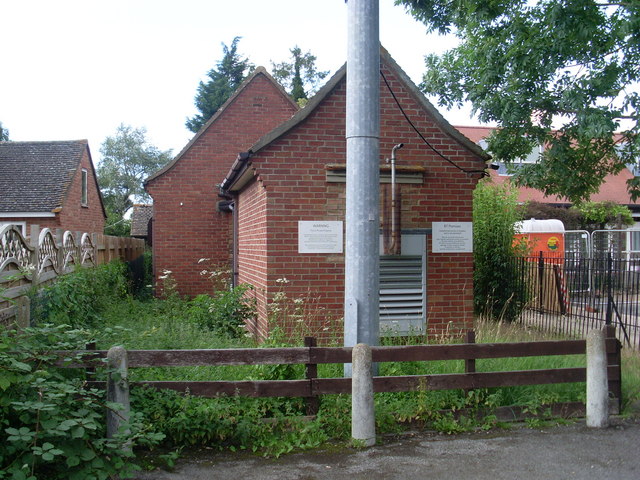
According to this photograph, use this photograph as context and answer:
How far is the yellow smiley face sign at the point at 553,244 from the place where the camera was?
59.1 ft

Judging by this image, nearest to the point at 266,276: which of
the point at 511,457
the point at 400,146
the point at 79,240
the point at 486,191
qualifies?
the point at 400,146

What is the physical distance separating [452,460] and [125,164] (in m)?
57.0

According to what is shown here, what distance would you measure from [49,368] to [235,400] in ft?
5.26

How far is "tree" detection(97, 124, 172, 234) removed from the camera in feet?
186

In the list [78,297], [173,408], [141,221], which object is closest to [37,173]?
[141,221]

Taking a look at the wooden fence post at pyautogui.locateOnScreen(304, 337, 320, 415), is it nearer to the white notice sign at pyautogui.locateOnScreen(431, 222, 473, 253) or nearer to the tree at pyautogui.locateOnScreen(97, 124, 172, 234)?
the white notice sign at pyautogui.locateOnScreen(431, 222, 473, 253)

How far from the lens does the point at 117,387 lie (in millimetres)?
4938

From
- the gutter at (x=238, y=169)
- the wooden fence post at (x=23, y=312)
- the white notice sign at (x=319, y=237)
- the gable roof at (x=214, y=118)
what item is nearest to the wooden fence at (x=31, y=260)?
the wooden fence post at (x=23, y=312)

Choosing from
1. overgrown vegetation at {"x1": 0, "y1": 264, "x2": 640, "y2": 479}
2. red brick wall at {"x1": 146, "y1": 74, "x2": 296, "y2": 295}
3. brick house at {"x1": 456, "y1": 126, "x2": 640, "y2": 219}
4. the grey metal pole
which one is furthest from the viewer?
brick house at {"x1": 456, "y1": 126, "x2": 640, "y2": 219}

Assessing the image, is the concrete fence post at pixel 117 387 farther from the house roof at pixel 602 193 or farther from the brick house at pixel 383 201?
the house roof at pixel 602 193

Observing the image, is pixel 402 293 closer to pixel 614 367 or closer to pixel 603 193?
A: pixel 614 367

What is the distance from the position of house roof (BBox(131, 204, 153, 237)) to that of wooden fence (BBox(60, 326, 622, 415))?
2854 cm

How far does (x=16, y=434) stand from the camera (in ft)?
13.2

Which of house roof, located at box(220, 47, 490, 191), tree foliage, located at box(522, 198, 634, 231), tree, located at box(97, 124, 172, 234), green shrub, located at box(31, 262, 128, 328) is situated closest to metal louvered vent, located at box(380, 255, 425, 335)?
house roof, located at box(220, 47, 490, 191)
